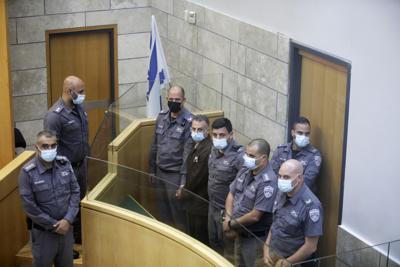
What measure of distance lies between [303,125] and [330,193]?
0.73 metres

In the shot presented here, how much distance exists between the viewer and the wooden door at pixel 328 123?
8.02m

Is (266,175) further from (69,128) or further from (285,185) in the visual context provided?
(69,128)

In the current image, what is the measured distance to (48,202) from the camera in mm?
7574

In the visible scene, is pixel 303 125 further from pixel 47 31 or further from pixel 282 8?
pixel 47 31

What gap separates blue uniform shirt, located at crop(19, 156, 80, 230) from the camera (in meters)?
7.50

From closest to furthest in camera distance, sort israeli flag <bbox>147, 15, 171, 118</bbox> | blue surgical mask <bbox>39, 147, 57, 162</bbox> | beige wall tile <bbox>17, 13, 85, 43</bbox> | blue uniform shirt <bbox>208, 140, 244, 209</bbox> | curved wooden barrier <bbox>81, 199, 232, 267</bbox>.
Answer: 1. curved wooden barrier <bbox>81, 199, 232, 267</bbox>
2. blue surgical mask <bbox>39, 147, 57, 162</bbox>
3. blue uniform shirt <bbox>208, 140, 244, 209</bbox>
4. israeli flag <bbox>147, 15, 171, 118</bbox>
5. beige wall tile <bbox>17, 13, 85, 43</bbox>

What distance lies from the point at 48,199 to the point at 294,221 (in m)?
2.14

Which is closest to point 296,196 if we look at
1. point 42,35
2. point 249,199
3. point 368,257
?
point 249,199

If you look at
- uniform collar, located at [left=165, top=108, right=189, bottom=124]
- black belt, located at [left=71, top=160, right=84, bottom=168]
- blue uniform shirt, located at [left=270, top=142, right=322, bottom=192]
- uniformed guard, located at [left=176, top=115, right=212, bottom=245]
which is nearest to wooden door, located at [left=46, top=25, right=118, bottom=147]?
black belt, located at [left=71, top=160, right=84, bottom=168]

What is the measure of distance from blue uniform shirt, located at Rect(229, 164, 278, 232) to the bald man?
197 centimetres

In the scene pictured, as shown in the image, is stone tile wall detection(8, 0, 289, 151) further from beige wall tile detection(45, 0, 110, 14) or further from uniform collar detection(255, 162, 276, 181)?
uniform collar detection(255, 162, 276, 181)

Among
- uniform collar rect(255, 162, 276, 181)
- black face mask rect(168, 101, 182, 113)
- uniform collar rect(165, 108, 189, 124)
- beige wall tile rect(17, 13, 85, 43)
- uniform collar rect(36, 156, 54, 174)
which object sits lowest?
uniform collar rect(36, 156, 54, 174)

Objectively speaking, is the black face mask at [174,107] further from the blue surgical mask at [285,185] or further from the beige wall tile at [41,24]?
the beige wall tile at [41,24]

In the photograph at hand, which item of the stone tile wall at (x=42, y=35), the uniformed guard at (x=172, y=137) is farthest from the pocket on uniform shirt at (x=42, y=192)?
the stone tile wall at (x=42, y=35)
